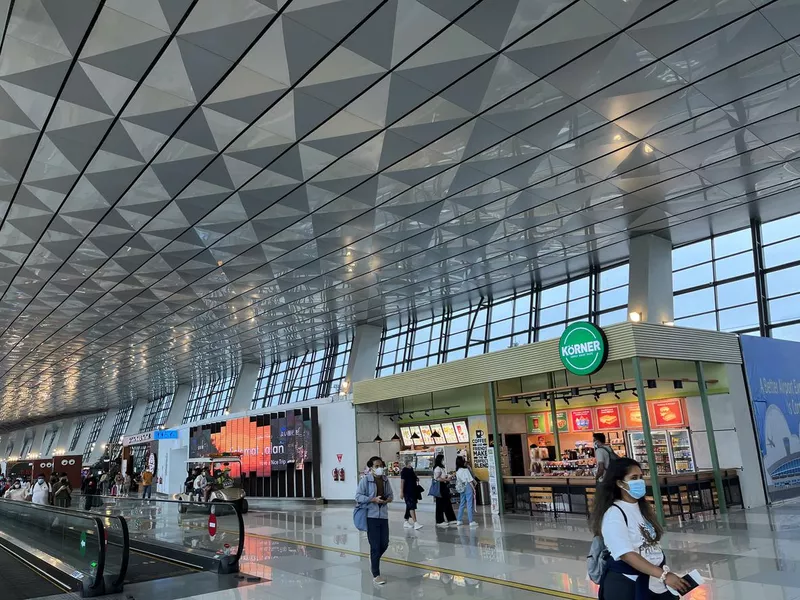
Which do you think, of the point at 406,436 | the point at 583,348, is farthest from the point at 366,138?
the point at 406,436

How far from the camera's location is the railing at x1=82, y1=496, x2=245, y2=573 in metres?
8.50

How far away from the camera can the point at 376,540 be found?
7312 mm

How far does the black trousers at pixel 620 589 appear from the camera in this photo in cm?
300

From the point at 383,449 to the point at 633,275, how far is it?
10.2 metres

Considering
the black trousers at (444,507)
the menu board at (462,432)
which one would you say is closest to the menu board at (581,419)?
the menu board at (462,432)

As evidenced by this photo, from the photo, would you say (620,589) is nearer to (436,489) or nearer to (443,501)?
(436,489)

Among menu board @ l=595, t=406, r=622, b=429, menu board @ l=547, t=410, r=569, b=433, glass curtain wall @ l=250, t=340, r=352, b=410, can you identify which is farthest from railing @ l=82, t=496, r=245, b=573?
glass curtain wall @ l=250, t=340, r=352, b=410

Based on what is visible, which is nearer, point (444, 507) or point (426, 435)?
point (444, 507)

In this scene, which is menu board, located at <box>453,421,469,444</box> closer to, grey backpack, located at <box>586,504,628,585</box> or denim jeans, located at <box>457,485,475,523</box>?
denim jeans, located at <box>457,485,475,523</box>

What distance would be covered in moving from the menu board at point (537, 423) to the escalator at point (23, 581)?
13.1m

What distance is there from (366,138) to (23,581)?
923 cm

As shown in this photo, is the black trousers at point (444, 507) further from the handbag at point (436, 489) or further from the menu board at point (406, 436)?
the menu board at point (406, 436)

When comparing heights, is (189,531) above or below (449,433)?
below

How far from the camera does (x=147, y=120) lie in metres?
9.00
